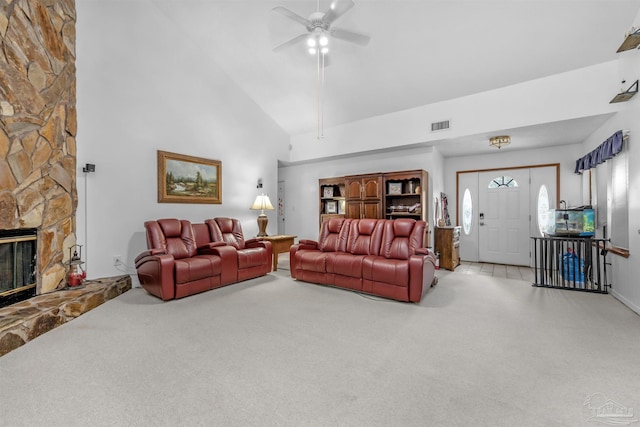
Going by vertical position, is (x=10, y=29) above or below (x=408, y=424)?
above

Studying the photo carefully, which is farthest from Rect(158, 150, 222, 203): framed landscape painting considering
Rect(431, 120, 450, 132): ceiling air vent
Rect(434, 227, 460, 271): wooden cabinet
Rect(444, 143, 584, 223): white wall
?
Rect(444, 143, 584, 223): white wall

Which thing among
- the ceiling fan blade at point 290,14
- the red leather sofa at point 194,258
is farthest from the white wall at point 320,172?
the ceiling fan blade at point 290,14

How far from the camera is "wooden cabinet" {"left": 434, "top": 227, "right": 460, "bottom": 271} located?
207 inches

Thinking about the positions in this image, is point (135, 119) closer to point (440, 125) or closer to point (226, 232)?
point (226, 232)

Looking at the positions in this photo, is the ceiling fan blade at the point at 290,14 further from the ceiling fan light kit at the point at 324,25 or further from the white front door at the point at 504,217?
the white front door at the point at 504,217

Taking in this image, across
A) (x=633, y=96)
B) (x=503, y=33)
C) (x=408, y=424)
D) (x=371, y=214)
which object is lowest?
(x=408, y=424)

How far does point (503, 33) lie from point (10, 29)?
17.2ft

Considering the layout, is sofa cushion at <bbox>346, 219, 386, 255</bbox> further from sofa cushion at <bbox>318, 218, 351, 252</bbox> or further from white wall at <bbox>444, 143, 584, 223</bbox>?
white wall at <bbox>444, 143, 584, 223</bbox>

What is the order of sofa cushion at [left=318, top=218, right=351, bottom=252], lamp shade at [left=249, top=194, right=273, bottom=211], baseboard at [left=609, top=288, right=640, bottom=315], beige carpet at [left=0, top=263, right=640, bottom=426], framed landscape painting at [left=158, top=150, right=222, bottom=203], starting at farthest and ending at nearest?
1. lamp shade at [left=249, top=194, right=273, bottom=211]
2. framed landscape painting at [left=158, top=150, right=222, bottom=203]
3. sofa cushion at [left=318, top=218, right=351, bottom=252]
4. baseboard at [left=609, top=288, right=640, bottom=315]
5. beige carpet at [left=0, top=263, right=640, bottom=426]

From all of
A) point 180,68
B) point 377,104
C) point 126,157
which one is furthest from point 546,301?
point 180,68

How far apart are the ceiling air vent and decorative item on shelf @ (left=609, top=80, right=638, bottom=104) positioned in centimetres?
197

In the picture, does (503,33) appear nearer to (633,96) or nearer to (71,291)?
(633,96)

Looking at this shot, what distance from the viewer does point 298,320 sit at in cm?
290

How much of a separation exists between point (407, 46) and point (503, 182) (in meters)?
3.72
